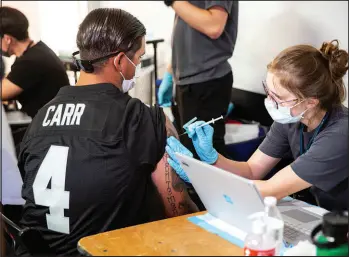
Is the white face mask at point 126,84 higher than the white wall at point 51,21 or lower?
higher

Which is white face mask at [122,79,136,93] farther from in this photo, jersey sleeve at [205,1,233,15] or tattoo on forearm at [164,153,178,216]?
jersey sleeve at [205,1,233,15]

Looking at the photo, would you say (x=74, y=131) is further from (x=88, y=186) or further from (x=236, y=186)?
(x=236, y=186)

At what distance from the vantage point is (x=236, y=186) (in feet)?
4.30

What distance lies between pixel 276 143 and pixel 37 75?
1.47 m

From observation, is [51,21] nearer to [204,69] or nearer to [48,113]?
[204,69]

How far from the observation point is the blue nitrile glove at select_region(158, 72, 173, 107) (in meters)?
3.16

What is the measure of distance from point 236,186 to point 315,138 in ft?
1.57

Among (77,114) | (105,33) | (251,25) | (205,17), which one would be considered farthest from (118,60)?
(251,25)

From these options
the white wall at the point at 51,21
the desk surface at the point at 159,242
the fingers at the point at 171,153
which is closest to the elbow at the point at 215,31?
the fingers at the point at 171,153

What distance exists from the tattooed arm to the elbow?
104 cm

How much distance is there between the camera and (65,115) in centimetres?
154

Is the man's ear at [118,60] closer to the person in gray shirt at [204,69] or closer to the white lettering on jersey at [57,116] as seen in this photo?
the white lettering on jersey at [57,116]

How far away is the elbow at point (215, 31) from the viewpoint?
8.47ft

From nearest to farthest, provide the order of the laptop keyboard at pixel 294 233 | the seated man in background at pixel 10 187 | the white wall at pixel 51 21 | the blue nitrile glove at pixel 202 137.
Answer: the laptop keyboard at pixel 294 233, the blue nitrile glove at pixel 202 137, the seated man in background at pixel 10 187, the white wall at pixel 51 21
